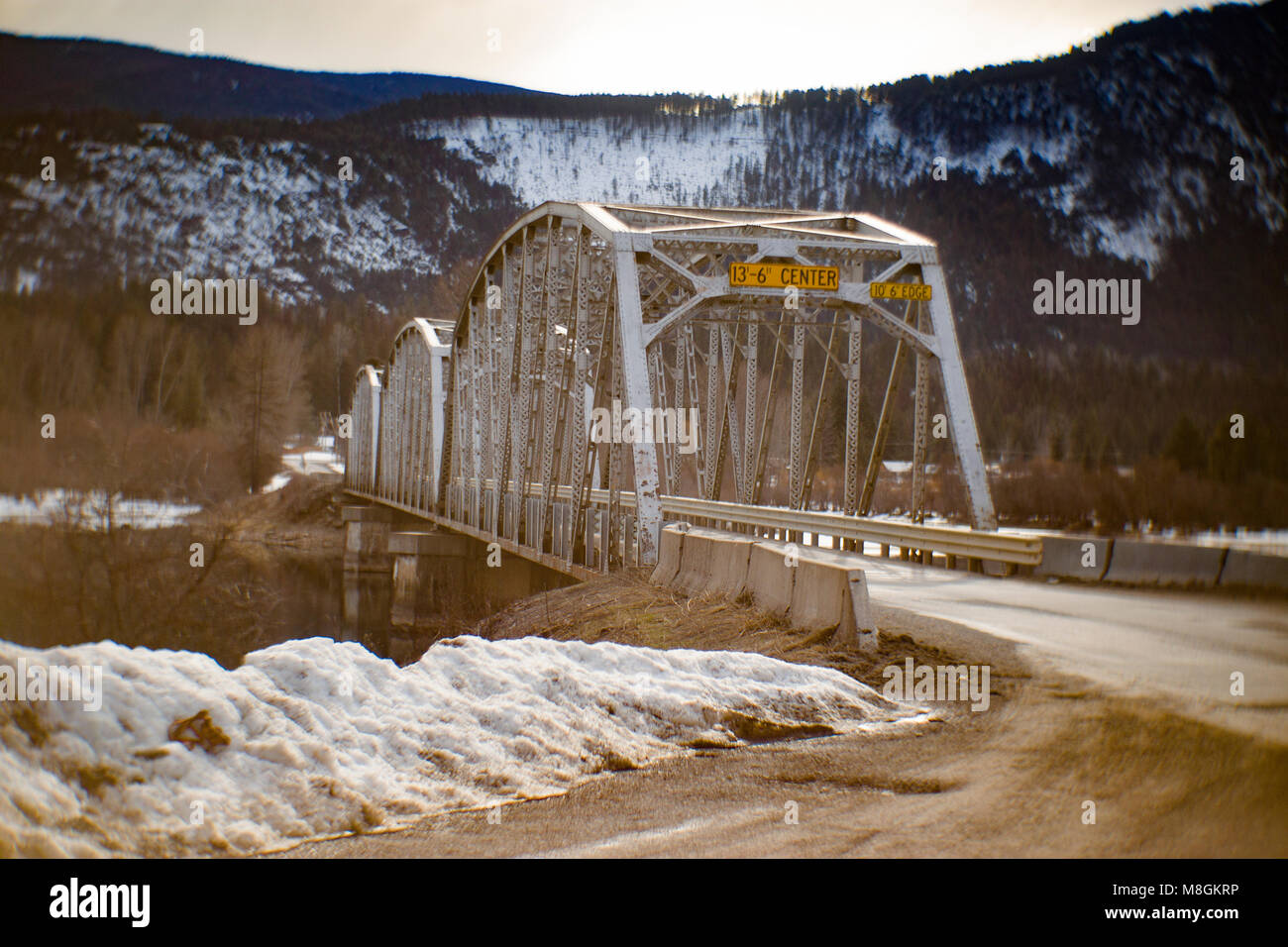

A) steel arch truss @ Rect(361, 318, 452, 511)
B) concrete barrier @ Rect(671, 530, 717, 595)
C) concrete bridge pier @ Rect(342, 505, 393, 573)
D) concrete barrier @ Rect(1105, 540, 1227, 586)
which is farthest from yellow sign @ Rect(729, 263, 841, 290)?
concrete bridge pier @ Rect(342, 505, 393, 573)

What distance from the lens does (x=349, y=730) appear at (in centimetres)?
513

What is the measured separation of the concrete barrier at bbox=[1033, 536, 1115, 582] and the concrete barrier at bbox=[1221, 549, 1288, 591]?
2.40m

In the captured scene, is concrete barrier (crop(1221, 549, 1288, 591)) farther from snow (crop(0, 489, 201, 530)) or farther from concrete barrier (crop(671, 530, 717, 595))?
snow (crop(0, 489, 201, 530))

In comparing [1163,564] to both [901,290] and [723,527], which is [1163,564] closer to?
[901,290]

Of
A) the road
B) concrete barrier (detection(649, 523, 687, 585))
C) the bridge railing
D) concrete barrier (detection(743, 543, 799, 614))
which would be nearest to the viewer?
the road

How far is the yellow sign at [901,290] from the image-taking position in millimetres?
17000

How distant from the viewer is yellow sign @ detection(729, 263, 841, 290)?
56.2ft

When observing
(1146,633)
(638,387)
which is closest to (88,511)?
(638,387)

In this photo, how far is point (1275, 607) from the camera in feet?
30.8

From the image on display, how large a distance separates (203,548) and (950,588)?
26298 mm

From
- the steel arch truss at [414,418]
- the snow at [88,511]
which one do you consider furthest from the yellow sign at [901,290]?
the steel arch truss at [414,418]

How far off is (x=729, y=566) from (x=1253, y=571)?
17.4 feet
